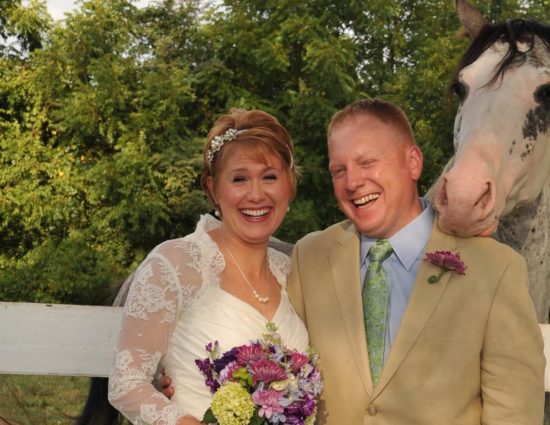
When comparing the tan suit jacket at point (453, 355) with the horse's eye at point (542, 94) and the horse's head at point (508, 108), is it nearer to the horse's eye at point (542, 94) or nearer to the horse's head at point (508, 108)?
the horse's head at point (508, 108)

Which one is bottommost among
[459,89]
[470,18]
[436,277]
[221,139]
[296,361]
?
[296,361]

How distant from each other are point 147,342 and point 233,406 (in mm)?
421

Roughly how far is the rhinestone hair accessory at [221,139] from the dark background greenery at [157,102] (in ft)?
26.5

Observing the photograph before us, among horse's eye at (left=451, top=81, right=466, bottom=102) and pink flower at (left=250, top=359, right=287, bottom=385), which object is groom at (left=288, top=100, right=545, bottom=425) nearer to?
pink flower at (left=250, top=359, right=287, bottom=385)

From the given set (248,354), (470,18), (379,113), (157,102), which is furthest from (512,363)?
(157,102)

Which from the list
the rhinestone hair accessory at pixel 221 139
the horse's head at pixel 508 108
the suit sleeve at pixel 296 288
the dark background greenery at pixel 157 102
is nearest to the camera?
the rhinestone hair accessory at pixel 221 139

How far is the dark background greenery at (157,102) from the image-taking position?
11.2 m

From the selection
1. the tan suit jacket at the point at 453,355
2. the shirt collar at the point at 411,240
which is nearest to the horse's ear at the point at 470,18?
the shirt collar at the point at 411,240

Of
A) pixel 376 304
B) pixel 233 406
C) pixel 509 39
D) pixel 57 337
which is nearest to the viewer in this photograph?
pixel 233 406

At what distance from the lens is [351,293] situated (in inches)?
88.8

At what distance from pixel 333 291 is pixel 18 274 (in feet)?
33.4

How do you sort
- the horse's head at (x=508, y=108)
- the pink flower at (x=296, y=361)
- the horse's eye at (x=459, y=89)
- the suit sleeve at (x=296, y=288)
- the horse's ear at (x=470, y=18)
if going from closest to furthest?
1. the pink flower at (x=296, y=361)
2. the suit sleeve at (x=296, y=288)
3. the horse's head at (x=508, y=108)
4. the horse's eye at (x=459, y=89)
5. the horse's ear at (x=470, y=18)

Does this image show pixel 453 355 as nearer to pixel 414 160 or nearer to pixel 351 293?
pixel 351 293

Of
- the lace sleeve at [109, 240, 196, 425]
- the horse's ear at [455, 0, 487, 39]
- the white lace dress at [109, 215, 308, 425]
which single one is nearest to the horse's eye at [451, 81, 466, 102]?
the horse's ear at [455, 0, 487, 39]
